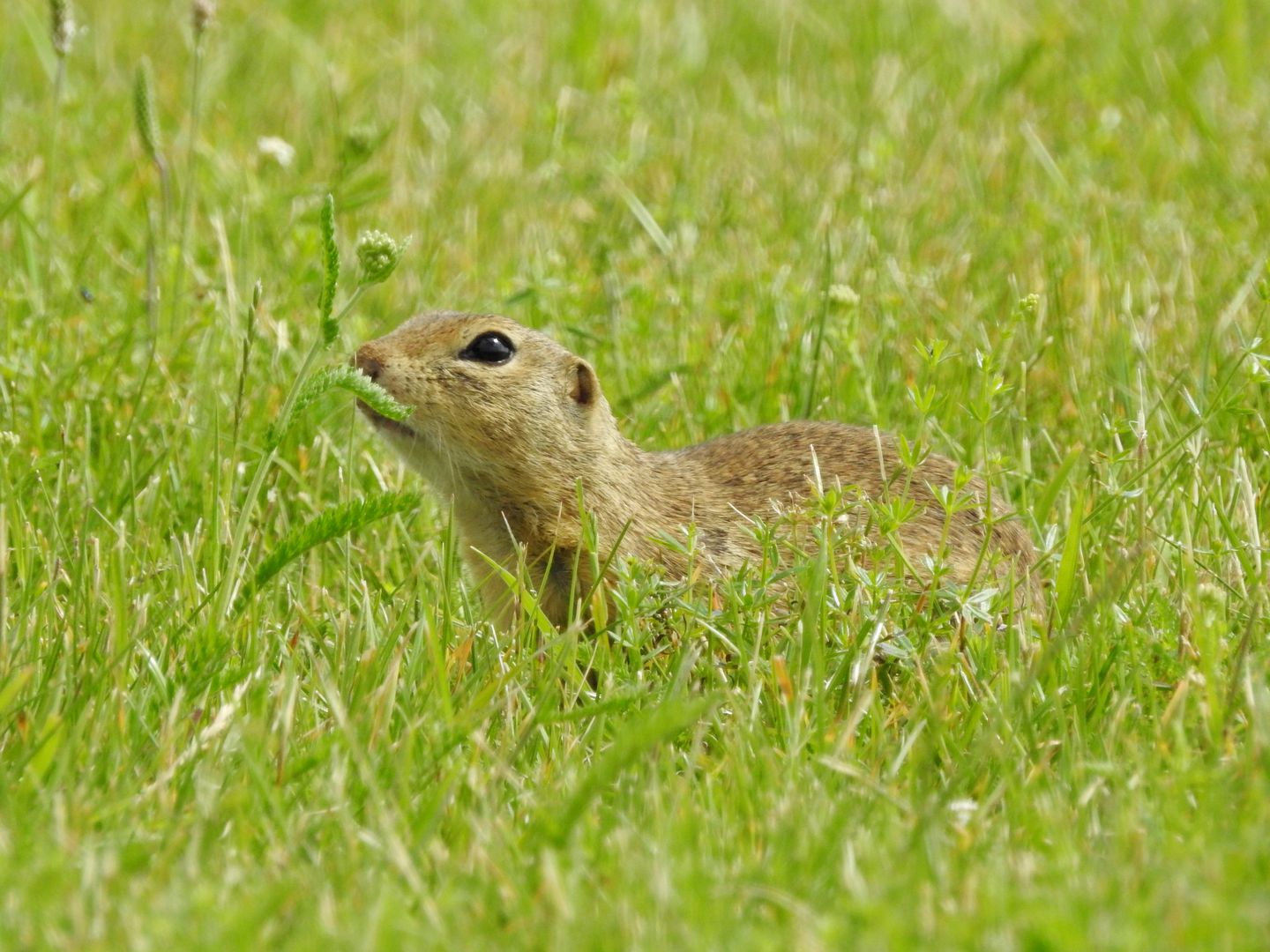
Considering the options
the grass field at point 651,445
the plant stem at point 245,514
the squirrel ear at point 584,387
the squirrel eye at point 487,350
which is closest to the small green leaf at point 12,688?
the grass field at point 651,445

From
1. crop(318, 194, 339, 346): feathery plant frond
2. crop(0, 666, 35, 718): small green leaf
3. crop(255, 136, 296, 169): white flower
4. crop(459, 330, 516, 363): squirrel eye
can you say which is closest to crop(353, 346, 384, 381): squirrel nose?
crop(459, 330, 516, 363): squirrel eye

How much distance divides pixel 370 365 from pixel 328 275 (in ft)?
2.70

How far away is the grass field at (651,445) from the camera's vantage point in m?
2.51

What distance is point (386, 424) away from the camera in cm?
404

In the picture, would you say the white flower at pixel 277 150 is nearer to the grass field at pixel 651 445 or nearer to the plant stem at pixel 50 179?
the grass field at pixel 651 445

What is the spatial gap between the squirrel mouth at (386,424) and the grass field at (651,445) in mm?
248

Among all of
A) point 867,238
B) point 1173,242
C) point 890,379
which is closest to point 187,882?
point 890,379

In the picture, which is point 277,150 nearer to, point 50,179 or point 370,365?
point 50,179

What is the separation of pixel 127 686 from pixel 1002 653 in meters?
1.63

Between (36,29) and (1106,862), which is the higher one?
(36,29)

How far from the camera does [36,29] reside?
6.86 metres

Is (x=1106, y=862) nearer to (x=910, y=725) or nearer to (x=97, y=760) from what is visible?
A: (x=910, y=725)

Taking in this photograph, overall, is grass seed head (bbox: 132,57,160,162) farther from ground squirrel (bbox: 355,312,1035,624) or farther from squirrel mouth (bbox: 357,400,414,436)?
squirrel mouth (bbox: 357,400,414,436)

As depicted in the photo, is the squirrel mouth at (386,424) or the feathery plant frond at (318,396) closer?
the feathery plant frond at (318,396)
